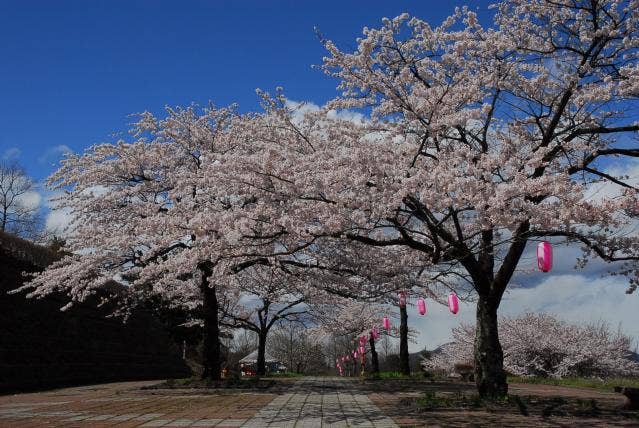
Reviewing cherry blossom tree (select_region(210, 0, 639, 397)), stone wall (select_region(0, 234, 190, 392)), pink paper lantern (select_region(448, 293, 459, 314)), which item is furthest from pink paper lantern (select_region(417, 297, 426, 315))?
stone wall (select_region(0, 234, 190, 392))

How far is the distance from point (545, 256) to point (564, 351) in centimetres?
1591

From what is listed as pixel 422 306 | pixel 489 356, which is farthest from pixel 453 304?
pixel 489 356

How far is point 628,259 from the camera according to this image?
9352mm

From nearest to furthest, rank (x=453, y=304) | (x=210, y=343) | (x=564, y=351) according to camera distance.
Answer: (x=453, y=304) → (x=210, y=343) → (x=564, y=351)

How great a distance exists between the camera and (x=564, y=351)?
2205cm

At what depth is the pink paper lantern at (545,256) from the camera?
27.8ft

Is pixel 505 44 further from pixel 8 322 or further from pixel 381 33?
pixel 8 322

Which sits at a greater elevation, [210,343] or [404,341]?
[210,343]

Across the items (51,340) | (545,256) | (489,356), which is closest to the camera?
(545,256)

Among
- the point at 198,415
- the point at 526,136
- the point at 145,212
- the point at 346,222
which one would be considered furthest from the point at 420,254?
the point at 145,212

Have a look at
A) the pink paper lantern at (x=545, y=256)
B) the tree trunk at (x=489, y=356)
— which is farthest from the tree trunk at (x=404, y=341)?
the pink paper lantern at (x=545, y=256)

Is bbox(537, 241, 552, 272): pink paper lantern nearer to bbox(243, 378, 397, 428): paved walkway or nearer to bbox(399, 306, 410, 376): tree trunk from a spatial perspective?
bbox(243, 378, 397, 428): paved walkway

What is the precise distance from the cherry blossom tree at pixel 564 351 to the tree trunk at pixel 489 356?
14.8 m

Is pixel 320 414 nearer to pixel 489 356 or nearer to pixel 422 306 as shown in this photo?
pixel 489 356
